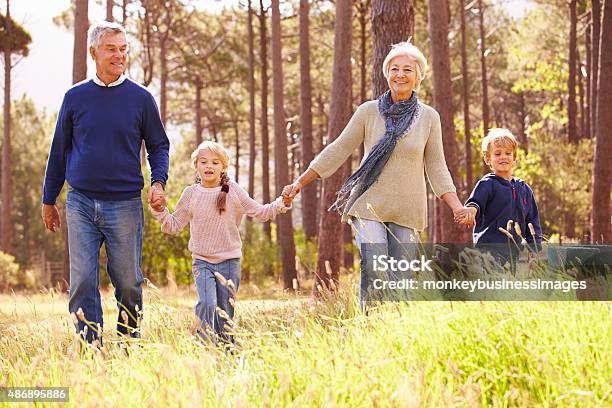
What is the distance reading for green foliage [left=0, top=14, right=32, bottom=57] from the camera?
2322 centimetres

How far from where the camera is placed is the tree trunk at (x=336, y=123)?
10.7 meters

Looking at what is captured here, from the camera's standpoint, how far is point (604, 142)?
10.5 metres

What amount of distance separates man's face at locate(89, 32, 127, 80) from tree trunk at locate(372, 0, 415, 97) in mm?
3407

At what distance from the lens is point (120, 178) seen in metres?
4.94

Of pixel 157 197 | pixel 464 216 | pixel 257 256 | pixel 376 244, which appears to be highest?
pixel 157 197

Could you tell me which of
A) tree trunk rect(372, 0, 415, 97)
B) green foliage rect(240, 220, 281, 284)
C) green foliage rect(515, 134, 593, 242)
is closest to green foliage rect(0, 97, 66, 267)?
green foliage rect(240, 220, 281, 284)

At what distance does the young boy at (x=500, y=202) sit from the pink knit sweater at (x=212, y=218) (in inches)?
56.8

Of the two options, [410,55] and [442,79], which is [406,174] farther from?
[442,79]

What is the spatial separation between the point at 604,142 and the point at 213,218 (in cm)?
694

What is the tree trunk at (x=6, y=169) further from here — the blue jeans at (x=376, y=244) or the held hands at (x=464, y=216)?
the held hands at (x=464, y=216)

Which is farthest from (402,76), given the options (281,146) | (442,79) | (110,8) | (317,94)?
(317,94)

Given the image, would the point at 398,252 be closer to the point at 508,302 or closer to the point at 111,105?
the point at 508,302

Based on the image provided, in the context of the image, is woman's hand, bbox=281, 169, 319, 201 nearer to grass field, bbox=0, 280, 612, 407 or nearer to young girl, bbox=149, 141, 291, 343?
young girl, bbox=149, 141, 291, 343

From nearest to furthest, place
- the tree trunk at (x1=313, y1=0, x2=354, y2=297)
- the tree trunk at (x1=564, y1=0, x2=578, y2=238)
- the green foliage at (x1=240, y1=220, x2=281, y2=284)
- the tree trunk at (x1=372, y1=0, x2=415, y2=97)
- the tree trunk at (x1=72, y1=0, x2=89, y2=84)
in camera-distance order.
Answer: the tree trunk at (x1=372, y1=0, x2=415, y2=97)
the tree trunk at (x1=313, y1=0, x2=354, y2=297)
the tree trunk at (x1=72, y1=0, x2=89, y2=84)
the green foliage at (x1=240, y1=220, x2=281, y2=284)
the tree trunk at (x1=564, y1=0, x2=578, y2=238)
